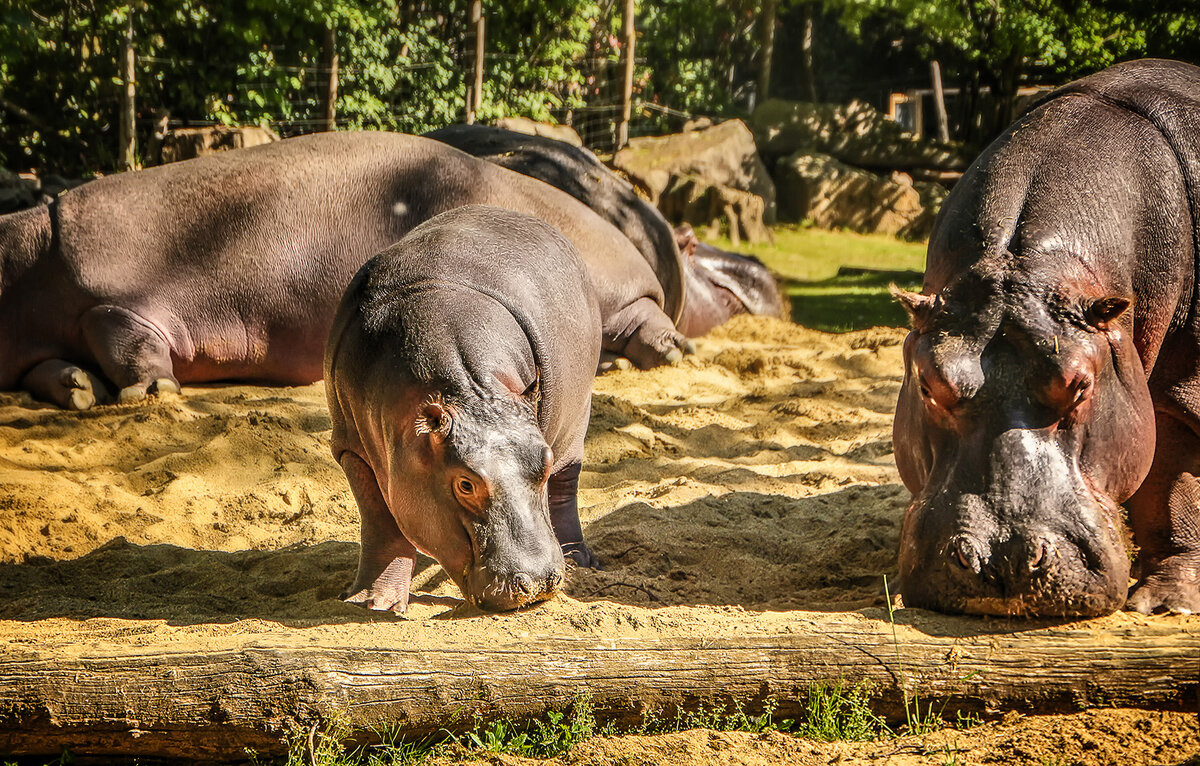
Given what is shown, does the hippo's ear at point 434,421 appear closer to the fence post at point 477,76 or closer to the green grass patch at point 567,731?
the green grass patch at point 567,731

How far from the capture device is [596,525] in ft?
15.6

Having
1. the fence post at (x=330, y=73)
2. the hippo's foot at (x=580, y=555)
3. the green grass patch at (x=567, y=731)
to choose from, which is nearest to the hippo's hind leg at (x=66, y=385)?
the hippo's foot at (x=580, y=555)

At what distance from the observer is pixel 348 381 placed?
12.3 feet

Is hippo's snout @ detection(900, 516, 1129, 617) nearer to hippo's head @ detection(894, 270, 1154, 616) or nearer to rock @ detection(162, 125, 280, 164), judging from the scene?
hippo's head @ detection(894, 270, 1154, 616)

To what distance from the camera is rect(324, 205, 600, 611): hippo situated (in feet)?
10.9

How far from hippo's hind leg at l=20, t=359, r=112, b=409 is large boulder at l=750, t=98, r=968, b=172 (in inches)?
570

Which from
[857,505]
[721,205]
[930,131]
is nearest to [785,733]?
[857,505]

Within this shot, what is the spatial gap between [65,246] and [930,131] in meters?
20.7

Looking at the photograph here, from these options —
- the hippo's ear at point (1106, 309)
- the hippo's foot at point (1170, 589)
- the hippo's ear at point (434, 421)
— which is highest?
the hippo's ear at point (1106, 309)

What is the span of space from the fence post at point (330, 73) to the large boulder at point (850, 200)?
22.9ft

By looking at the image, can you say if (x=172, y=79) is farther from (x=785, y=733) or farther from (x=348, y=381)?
(x=785, y=733)

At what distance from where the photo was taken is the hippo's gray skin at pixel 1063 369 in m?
2.99

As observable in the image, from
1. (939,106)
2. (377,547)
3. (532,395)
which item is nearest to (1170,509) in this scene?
(532,395)

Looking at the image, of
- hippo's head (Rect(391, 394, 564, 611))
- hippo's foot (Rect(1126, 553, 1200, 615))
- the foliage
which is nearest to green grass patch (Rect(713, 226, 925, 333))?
the foliage
